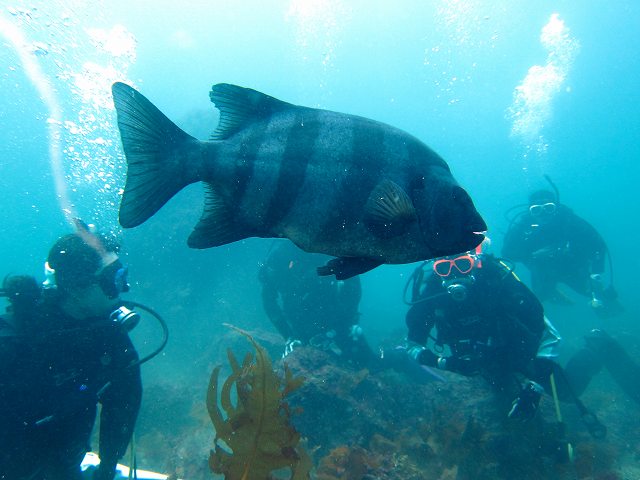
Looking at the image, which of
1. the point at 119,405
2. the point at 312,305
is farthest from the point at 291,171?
the point at 312,305

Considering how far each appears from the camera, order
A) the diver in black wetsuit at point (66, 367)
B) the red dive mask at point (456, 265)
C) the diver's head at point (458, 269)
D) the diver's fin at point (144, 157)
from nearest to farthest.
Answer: the diver's fin at point (144, 157), the diver in black wetsuit at point (66, 367), the diver's head at point (458, 269), the red dive mask at point (456, 265)

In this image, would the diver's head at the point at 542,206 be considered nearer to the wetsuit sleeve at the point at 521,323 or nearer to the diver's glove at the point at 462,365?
the wetsuit sleeve at the point at 521,323

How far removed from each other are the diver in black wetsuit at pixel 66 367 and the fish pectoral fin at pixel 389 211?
3899 mm

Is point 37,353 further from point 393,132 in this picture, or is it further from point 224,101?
point 393,132

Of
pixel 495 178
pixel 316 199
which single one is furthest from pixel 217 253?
pixel 495 178

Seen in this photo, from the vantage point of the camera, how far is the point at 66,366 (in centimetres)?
377

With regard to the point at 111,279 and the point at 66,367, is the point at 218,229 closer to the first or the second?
the point at 111,279

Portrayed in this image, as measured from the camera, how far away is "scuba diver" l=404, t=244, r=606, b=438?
5.41 m

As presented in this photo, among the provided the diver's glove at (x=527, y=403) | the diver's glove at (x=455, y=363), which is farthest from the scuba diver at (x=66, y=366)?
the diver's glove at (x=527, y=403)

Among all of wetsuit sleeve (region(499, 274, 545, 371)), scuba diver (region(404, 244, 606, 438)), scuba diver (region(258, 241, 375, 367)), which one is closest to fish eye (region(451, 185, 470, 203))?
scuba diver (region(404, 244, 606, 438))

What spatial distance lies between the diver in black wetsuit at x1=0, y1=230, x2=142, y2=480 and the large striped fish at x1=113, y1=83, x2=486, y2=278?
10.6 feet

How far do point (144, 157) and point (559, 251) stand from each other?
1380 cm

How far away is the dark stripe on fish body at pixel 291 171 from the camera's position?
1.28 m

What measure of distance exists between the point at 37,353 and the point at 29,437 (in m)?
0.82
